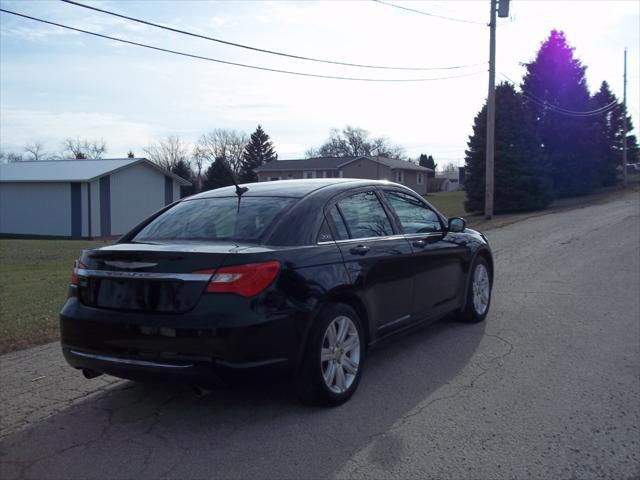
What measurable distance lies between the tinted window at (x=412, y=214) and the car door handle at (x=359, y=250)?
895 mm

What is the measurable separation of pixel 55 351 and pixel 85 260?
2113 mm

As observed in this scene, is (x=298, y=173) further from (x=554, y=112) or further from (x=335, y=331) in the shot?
(x=335, y=331)

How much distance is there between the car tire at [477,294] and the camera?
6.72 meters

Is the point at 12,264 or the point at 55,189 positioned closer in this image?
the point at 12,264

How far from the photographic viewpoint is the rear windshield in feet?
14.6

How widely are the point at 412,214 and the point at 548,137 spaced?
34165 millimetres

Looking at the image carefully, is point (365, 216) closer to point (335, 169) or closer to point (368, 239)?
point (368, 239)

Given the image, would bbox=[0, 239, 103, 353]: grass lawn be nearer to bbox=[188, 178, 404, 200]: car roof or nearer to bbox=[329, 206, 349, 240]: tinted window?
bbox=[188, 178, 404, 200]: car roof

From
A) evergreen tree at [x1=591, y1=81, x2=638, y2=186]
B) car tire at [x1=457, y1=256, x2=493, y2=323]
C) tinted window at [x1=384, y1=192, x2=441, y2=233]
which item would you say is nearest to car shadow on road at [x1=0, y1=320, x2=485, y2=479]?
tinted window at [x1=384, y1=192, x2=441, y2=233]

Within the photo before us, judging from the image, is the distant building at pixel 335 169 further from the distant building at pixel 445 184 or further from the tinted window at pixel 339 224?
the tinted window at pixel 339 224

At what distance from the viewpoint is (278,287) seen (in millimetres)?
4004

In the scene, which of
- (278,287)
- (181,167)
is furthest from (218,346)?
(181,167)

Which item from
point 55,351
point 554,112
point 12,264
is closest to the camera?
point 55,351

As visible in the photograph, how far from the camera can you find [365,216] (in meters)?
5.26
